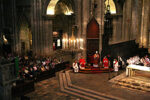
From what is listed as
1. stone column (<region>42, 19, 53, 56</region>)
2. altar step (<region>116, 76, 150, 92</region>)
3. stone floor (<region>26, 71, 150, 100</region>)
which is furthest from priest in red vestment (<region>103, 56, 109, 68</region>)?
stone column (<region>42, 19, 53, 56</region>)

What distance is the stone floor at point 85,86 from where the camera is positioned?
11523 millimetres

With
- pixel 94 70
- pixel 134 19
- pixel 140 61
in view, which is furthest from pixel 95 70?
pixel 134 19

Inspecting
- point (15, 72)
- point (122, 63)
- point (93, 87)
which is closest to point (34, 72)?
point (15, 72)

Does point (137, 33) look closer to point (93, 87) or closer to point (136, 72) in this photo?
point (136, 72)

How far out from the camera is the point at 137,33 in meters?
23.5

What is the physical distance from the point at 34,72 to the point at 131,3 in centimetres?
1595

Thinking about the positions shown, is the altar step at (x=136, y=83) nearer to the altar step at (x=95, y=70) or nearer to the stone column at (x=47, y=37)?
the altar step at (x=95, y=70)

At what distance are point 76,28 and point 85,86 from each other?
8.47 m

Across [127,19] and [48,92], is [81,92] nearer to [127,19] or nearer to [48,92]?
[48,92]

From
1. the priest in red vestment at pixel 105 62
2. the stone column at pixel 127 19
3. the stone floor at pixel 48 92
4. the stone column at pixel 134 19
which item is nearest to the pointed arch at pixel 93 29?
the priest in red vestment at pixel 105 62

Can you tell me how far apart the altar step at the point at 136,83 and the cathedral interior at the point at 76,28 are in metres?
1.88

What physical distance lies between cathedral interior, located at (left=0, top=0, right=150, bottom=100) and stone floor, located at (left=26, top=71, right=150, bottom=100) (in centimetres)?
24

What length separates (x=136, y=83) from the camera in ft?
43.7

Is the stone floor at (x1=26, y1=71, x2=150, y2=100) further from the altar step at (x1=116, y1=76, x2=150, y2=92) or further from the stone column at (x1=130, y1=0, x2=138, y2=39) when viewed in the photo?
the stone column at (x1=130, y1=0, x2=138, y2=39)
